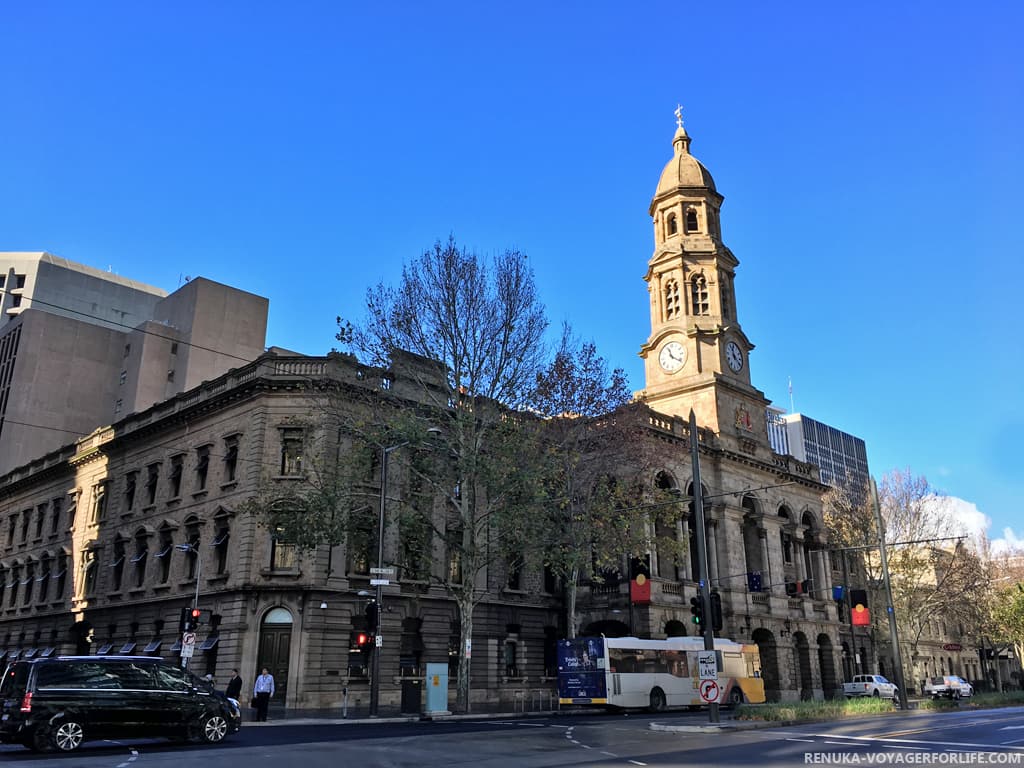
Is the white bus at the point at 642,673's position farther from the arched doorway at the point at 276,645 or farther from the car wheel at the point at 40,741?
the car wheel at the point at 40,741

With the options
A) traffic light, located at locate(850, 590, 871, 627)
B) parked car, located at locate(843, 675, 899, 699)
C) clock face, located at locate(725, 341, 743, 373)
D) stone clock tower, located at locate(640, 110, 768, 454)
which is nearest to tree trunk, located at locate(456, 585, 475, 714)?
traffic light, located at locate(850, 590, 871, 627)

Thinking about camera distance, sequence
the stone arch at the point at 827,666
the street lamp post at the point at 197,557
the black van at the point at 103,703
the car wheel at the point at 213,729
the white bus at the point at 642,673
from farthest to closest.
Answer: the stone arch at the point at 827,666 → the street lamp post at the point at 197,557 → the white bus at the point at 642,673 → the car wheel at the point at 213,729 → the black van at the point at 103,703

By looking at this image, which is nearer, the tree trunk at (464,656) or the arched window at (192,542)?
the tree trunk at (464,656)

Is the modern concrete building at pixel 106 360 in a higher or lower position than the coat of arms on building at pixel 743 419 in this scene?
higher

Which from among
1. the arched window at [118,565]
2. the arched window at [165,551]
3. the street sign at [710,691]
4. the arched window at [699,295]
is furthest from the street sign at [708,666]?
the arched window at [699,295]

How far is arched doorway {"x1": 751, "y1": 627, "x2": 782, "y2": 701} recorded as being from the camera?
48906 mm

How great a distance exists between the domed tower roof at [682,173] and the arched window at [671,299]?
7200mm

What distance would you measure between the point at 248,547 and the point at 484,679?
12699 millimetres

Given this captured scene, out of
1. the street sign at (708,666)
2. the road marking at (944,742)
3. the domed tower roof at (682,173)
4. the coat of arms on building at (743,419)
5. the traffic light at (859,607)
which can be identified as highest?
the domed tower roof at (682,173)

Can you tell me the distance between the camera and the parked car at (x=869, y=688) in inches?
1873

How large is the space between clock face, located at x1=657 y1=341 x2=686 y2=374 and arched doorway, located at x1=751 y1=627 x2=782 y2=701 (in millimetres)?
17492

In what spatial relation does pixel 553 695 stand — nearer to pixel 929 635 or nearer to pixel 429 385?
pixel 429 385

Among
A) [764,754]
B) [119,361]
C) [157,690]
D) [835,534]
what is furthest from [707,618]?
[119,361]

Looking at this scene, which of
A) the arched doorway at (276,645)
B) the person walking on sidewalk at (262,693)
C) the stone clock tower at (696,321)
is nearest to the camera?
the person walking on sidewalk at (262,693)
